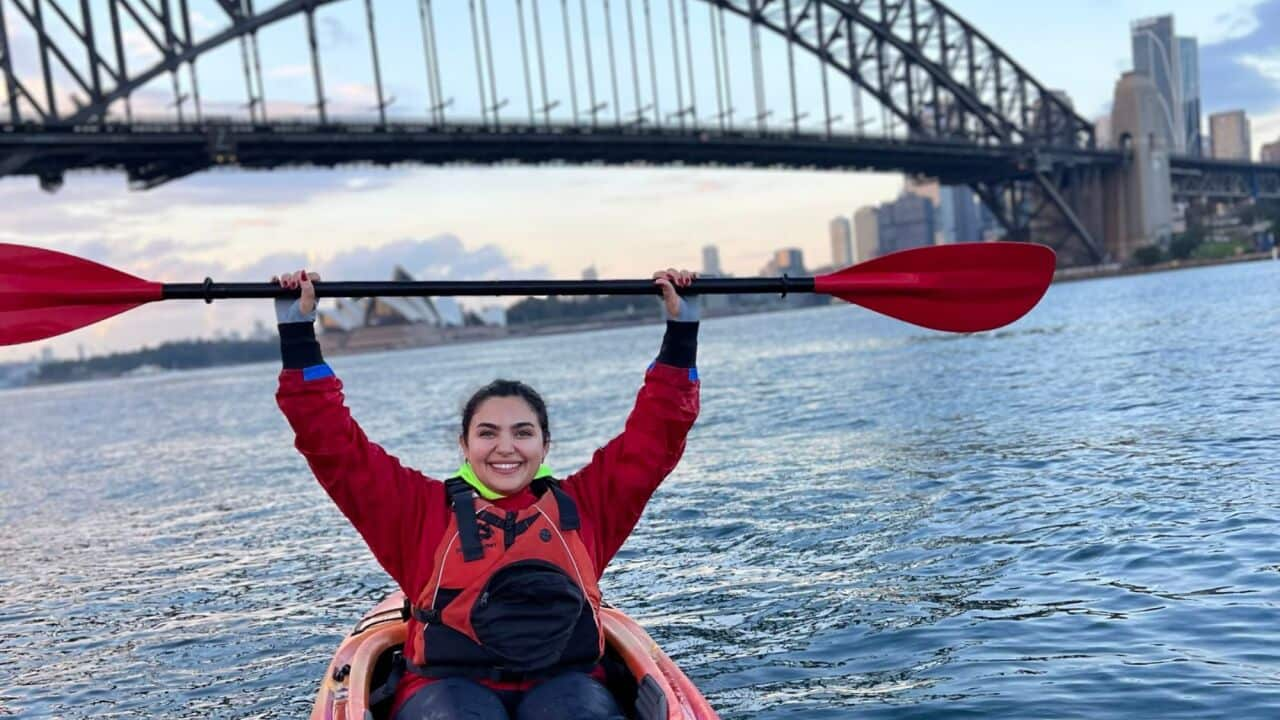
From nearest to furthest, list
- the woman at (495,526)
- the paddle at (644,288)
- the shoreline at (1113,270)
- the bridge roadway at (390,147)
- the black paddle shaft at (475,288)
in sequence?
1. the woman at (495,526)
2. the black paddle shaft at (475,288)
3. the paddle at (644,288)
4. the bridge roadway at (390,147)
5. the shoreline at (1113,270)

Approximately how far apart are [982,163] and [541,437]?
7068cm

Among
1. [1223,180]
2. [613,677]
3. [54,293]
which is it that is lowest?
[613,677]

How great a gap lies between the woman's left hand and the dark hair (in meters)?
0.57

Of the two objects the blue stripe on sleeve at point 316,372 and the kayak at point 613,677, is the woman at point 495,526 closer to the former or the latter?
the blue stripe on sleeve at point 316,372

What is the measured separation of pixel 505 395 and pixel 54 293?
1.96 metres

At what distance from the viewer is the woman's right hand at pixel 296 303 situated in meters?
3.75

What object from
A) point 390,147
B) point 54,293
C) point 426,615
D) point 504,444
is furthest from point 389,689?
point 390,147

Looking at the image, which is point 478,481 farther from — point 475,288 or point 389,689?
point 475,288

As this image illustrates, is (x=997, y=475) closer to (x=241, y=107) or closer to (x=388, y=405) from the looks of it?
(x=388, y=405)

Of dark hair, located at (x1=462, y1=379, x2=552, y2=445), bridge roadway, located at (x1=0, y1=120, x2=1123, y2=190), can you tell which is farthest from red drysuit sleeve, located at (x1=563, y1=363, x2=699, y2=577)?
bridge roadway, located at (x1=0, y1=120, x2=1123, y2=190)

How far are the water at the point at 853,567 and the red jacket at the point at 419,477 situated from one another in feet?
5.83

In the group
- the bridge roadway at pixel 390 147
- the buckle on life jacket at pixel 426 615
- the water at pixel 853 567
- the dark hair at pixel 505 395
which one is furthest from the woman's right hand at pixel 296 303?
the bridge roadway at pixel 390 147

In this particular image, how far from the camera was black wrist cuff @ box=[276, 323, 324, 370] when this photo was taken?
3.68 meters

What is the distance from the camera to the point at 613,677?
404 centimetres
